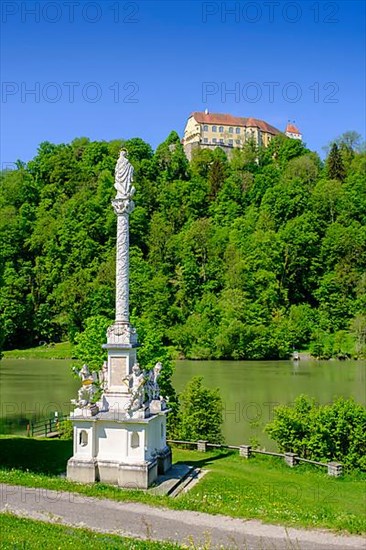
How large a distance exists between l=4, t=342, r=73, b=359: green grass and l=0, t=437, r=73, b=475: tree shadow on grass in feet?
108

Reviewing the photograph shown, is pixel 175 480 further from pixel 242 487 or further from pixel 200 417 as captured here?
pixel 200 417

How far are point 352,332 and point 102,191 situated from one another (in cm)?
3183

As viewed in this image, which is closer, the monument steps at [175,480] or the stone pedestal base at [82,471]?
the monument steps at [175,480]

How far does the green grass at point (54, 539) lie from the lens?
8.03m

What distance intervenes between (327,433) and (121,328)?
22.3 ft

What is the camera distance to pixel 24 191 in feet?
234

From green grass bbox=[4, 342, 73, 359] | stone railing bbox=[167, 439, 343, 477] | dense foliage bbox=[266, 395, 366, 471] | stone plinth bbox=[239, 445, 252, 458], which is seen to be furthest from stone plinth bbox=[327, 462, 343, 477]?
green grass bbox=[4, 342, 73, 359]

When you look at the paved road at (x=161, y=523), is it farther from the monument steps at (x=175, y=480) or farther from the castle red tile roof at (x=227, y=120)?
the castle red tile roof at (x=227, y=120)

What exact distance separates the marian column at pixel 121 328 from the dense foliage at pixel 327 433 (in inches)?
227

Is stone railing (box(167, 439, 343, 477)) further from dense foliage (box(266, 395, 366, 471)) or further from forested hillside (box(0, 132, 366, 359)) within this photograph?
forested hillside (box(0, 132, 366, 359))

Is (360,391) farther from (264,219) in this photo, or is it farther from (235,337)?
(264,219)

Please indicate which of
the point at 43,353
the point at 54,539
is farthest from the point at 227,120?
the point at 54,539

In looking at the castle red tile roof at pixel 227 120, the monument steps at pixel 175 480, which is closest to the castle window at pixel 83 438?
the monument steps at pixel 175 480

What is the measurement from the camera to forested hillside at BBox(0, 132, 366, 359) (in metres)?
53.7
